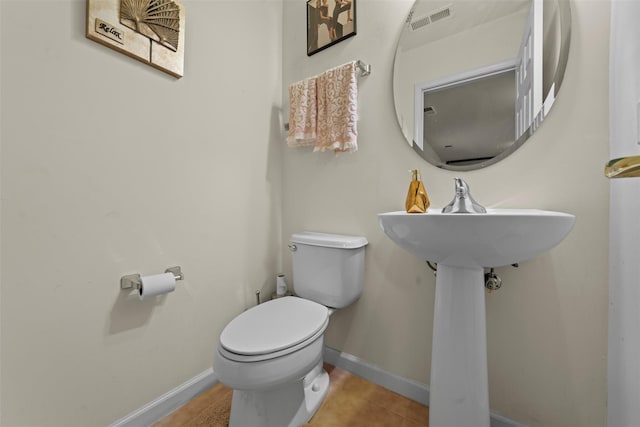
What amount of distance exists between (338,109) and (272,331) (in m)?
0.99

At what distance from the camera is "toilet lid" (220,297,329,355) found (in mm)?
864

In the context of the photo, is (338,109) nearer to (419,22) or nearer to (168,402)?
(419,22)

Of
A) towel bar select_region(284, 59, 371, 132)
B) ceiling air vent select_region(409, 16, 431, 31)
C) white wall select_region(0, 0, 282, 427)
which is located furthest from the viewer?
towel bar select_region(284, 59, 371, 132)

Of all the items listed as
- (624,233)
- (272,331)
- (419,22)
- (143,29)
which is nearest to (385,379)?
(272,331)

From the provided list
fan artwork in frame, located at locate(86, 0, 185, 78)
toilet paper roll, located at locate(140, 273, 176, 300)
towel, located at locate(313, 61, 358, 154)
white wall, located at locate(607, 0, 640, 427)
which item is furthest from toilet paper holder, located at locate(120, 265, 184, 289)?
white wall, located at locate(607, 0, 640, 427)

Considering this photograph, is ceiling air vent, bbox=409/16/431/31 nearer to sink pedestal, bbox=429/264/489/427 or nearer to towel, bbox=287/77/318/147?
towel, bbox=287/77/318/147

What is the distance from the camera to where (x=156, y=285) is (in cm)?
101

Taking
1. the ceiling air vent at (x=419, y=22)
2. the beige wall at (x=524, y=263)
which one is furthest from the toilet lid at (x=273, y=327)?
the ceiling air vent at (x=419, y=22)

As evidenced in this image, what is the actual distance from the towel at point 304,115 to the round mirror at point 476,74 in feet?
1.30

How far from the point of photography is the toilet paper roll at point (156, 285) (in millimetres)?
989

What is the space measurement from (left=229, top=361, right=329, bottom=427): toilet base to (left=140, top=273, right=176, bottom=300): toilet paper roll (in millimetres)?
459

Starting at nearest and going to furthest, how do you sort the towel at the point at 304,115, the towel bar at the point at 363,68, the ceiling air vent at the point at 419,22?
the ceiling air vent at the point at 419,22
the towel bar at the point at 363,68
the towel at the point at 304,115

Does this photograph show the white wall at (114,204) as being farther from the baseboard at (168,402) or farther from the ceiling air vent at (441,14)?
the ceiling air vent at (441,14)

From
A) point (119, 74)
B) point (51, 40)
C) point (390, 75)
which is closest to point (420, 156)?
point (390, 75)
